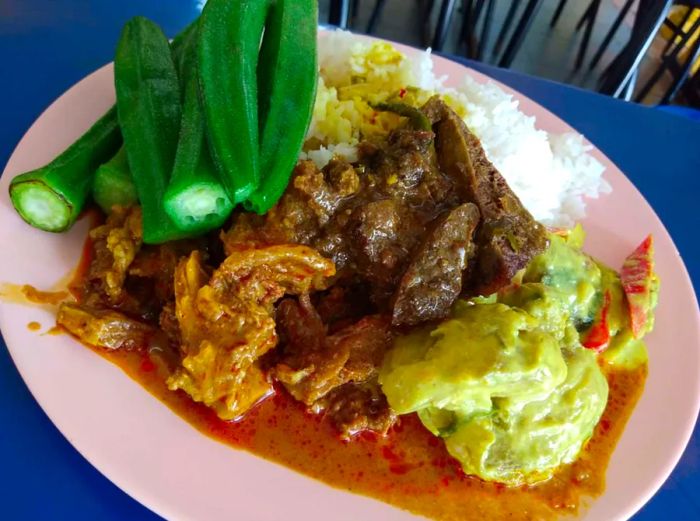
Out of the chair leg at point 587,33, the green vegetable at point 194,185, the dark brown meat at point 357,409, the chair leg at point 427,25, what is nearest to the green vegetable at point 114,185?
the green vegetable at point 194,185

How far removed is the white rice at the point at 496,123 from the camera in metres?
2.58

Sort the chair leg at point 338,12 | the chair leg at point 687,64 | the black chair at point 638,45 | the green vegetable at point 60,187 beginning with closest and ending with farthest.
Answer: the green vegetable at point 60,187 < the black chair at point 638,45 < the chair leg at point 338,12 < the chair leg at point 687,64

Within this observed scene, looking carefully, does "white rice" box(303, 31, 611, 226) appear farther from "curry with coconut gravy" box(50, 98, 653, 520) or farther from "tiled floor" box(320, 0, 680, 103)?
"tiled floor" box(320, 0, 680, 103)

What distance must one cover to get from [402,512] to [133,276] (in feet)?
3.53

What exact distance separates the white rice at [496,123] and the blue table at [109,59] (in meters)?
0.49

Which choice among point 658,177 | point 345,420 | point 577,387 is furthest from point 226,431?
point 658,177

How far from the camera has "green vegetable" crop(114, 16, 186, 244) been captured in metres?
1.96

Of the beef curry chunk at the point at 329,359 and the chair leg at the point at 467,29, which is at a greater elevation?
the beef curry chunk at the point at 329,359

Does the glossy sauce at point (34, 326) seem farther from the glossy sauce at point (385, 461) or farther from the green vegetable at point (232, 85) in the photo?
the green vegetable at point (232, 85)

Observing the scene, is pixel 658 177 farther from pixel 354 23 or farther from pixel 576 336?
pixel 354 23

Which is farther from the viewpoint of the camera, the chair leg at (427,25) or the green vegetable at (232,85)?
the chair leg at (427,25)

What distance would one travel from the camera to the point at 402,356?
5.93 feet

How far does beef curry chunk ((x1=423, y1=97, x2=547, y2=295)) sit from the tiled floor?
344 cm

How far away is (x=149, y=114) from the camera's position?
212cm
